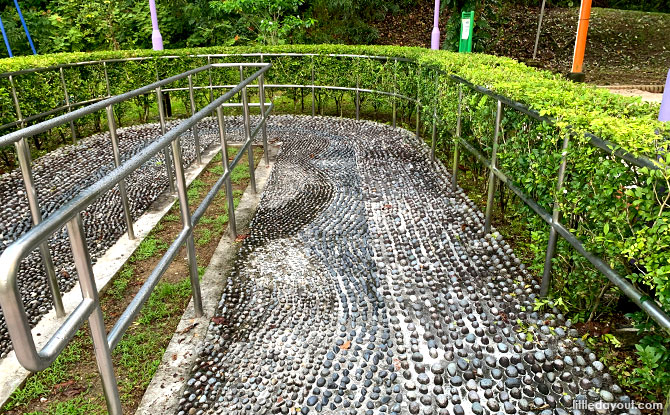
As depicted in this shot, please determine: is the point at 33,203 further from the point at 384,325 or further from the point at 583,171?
the point at 583,171

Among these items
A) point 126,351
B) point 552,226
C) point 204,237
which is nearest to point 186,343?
point 126,351

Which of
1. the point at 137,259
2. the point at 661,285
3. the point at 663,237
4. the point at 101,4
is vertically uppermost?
the point at 101,4

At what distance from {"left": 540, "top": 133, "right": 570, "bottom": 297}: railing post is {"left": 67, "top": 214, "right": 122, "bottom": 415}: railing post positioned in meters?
2.27

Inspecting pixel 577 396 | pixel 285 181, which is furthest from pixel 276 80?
pixel 577 396

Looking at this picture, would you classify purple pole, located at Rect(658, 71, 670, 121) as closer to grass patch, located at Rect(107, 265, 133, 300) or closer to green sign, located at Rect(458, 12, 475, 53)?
grass patch, located at Rect(107, 265, 133, 300)

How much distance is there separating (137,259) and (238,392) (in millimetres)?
1926

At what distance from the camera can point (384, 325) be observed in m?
2.86

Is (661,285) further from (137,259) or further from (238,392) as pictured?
(137,259)

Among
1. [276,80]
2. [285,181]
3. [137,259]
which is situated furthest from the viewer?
[276,80]

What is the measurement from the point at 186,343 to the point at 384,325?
1.10 meters

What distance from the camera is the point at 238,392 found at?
2.36 metres

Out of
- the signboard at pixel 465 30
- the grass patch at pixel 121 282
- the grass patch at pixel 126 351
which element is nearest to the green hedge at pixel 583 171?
the grass patch at pixel 126 351

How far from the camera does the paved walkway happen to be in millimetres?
2299

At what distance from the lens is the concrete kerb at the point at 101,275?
2.54 meters
